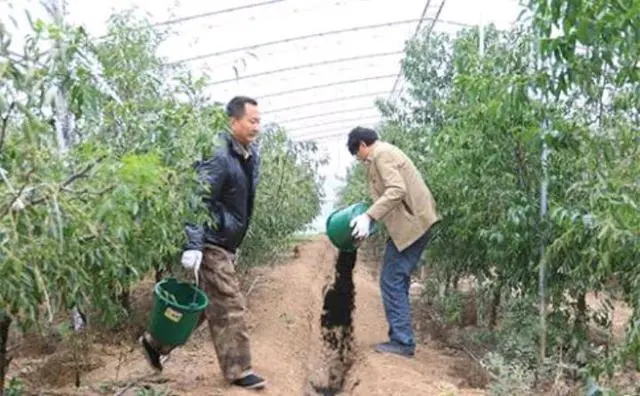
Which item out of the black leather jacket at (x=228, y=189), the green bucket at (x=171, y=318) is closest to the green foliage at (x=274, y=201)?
the black leather jacket at (x=228, y=189)

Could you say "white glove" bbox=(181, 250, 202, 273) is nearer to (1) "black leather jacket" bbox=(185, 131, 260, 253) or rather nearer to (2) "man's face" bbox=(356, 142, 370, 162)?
(1) "black leather jacket" bbox=(185, 131, 260, 253)

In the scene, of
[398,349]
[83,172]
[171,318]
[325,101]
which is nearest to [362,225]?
[398,349]

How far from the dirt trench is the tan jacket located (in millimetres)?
876

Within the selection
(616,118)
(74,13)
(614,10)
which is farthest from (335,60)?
(614,10)

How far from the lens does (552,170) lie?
4926 mm

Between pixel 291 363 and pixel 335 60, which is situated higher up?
pixel 335 60

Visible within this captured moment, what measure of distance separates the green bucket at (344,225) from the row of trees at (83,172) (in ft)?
5.11

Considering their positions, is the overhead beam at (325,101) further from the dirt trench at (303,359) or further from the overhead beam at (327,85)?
the dirt trench at (303,359)

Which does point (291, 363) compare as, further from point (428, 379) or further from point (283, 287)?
point (283, 287)

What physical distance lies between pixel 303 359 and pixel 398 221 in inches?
52.1

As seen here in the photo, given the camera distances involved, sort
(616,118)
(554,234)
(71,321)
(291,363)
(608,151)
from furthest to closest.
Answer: (291,363)
(71,321)
(554,234)
(616,118)
(608,151)

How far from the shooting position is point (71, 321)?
5281 millimetres

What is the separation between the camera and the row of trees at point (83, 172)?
239cm

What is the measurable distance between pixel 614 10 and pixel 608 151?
0.74 metres
